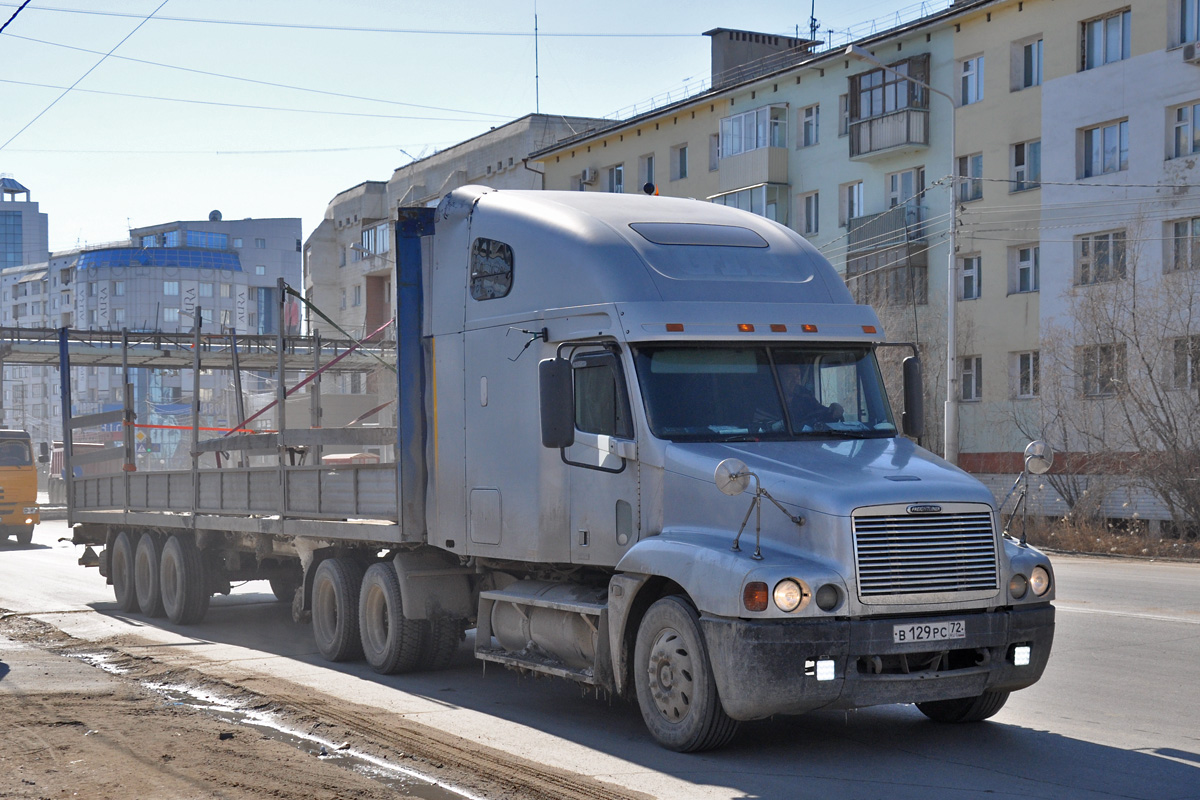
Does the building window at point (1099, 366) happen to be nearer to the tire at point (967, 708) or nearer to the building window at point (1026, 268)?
the building window at point (1026, 268)

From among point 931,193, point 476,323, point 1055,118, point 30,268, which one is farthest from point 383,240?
point 30,268

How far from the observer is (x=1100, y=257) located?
35438mm

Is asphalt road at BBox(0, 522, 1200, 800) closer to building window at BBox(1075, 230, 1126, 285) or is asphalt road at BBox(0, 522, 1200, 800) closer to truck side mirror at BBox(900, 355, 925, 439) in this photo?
truck side mirror at BBox(900, 355, 925, 439)

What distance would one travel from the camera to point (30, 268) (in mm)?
155000

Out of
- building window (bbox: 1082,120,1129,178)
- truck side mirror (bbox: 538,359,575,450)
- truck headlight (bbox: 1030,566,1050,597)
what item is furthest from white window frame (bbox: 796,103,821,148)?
truck headlight (bbox: 1030,566,1050,597)

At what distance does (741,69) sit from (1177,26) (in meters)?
20.8

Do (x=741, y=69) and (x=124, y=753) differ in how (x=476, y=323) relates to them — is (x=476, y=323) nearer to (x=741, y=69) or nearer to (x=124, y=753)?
(x=124, y=753)

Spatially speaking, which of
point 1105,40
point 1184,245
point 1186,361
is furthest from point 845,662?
point 1105,40

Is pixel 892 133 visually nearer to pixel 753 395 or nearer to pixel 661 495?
pixel 753 395

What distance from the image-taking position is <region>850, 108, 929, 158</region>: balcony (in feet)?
132

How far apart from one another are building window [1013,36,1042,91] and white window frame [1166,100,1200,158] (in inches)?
170

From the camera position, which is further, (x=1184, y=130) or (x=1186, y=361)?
(x=1184, y=130)

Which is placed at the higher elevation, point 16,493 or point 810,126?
point 810,126

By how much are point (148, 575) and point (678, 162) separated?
3664cm
